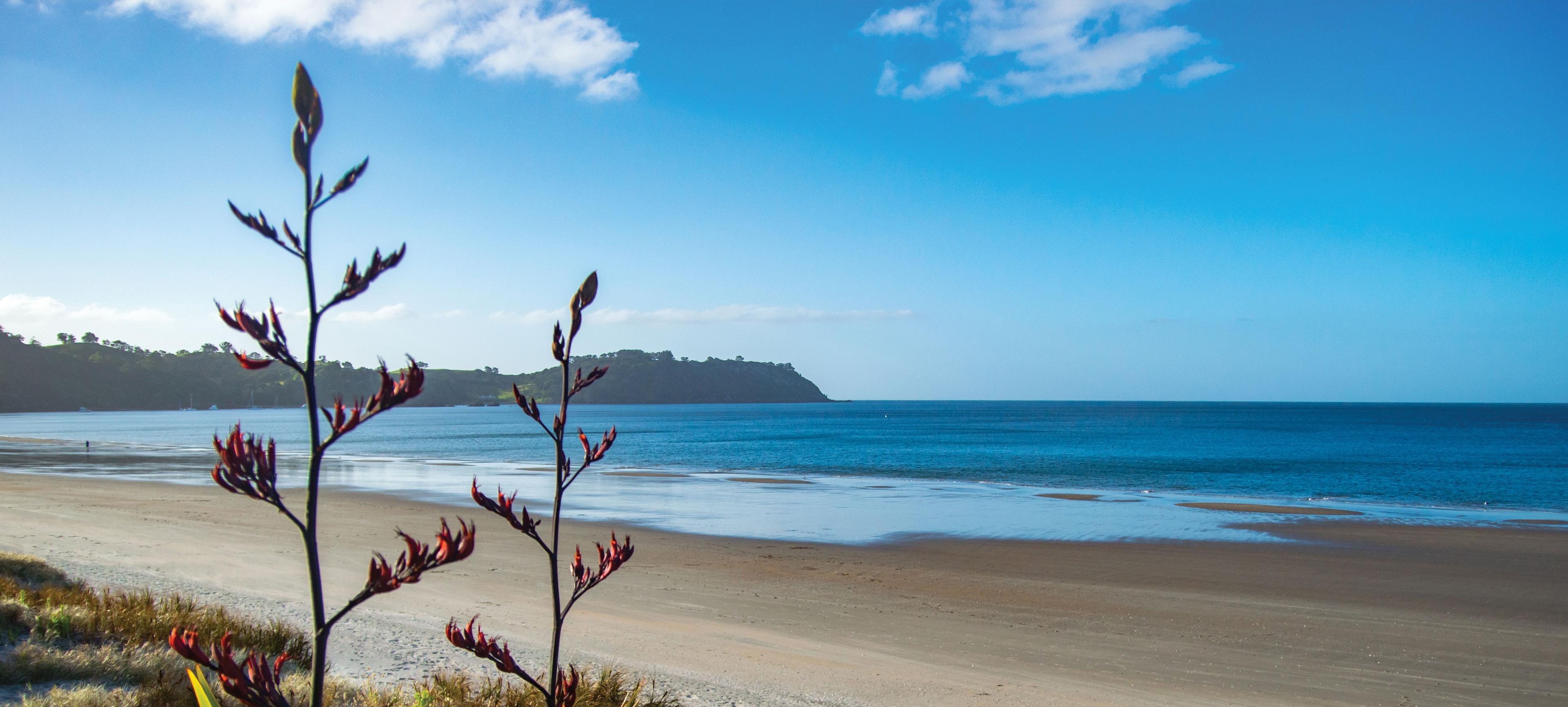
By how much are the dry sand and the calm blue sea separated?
3.83m

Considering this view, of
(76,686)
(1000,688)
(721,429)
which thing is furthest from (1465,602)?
(721,429)

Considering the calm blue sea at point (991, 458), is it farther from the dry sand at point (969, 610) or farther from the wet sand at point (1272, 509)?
the dry sand at point (969, 610)

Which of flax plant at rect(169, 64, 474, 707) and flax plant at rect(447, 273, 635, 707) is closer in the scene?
flax plant at rect(169, 64, 474, 707)

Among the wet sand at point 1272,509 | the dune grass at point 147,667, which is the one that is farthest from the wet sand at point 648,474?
the dune grass at point 147,667

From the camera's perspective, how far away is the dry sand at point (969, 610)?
7883 millimetres

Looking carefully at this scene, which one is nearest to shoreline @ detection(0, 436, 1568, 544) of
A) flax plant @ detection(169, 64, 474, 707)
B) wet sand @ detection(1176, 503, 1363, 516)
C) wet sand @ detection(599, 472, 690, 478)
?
wet sand @ detection(1176, 503, 1363, 516)

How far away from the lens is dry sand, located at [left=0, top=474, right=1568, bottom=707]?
7883 millimetres

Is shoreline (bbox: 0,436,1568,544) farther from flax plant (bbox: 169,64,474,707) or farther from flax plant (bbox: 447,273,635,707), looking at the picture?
flax plant (bbox: 169,64,474,707)

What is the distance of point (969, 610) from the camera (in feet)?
37.8

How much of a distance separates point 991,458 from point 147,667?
151ft

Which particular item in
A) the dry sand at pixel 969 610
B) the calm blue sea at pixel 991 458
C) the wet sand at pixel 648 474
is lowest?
the calm blue sea at pixel 991 458

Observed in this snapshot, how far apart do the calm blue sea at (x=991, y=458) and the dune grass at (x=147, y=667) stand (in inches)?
66.9

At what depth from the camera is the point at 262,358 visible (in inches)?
73.0

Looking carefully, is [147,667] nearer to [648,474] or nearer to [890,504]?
[890,504]
